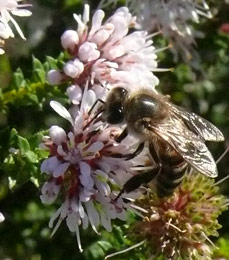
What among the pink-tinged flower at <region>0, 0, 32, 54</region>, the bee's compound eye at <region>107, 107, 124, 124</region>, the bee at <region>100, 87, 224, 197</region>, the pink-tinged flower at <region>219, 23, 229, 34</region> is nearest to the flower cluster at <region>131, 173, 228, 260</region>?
the bee at <region>100, 87, 224, 197</region>

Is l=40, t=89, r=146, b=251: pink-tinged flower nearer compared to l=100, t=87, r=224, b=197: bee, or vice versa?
l=100, t=87, r=224, b=197: bee

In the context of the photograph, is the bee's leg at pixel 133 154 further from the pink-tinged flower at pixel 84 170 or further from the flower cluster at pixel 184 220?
the flower cluster at pixel 184 220

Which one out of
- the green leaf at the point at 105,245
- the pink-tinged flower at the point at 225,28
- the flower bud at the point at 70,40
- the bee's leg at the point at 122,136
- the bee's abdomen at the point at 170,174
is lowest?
the pink-tinged flower at the point at 225,28

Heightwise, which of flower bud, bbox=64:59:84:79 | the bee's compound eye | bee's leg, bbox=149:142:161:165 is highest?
flower bud, bbox=64:59:84:79

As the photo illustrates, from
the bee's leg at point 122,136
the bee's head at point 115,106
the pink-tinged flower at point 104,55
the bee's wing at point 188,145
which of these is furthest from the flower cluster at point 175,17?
the bee's wing at point 188,145

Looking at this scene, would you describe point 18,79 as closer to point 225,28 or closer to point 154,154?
point 154,154

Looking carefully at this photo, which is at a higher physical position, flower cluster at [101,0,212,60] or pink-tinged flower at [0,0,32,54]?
pink-tinged flower at [0,0,32,54]

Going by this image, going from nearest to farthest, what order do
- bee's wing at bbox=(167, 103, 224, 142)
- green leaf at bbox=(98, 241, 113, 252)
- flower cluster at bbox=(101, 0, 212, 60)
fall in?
bee's wing at bbox=(167, 103, 224, 142), green leaf at bbox=(98, 241, 113, 252), flower cluster at bbox=(101, 0, 212, 60)

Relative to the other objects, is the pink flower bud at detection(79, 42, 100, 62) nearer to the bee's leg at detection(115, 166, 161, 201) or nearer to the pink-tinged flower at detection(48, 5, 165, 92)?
the pink-tinged flower at detection(48, 5, 165, 92)

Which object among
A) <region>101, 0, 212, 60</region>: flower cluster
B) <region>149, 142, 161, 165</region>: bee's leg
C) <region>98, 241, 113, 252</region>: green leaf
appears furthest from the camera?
<region>101, 0, 212, 60</region>: flower cluster
